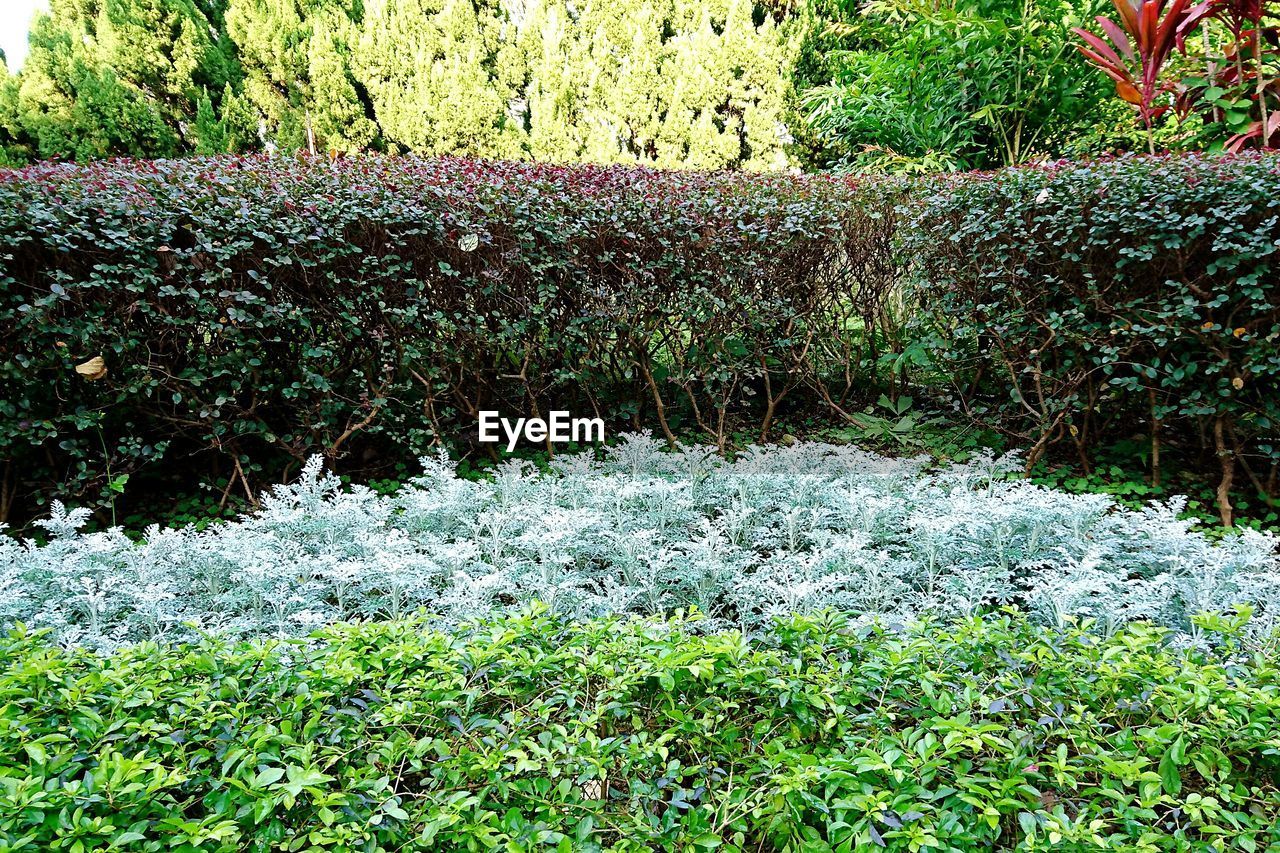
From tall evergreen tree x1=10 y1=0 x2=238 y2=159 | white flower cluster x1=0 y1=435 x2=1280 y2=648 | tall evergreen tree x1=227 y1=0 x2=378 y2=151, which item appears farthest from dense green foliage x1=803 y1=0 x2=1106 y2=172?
tall evergreen tree x1=10 y1=0 x2=238 y2=159

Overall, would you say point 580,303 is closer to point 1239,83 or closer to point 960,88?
point 1239,83

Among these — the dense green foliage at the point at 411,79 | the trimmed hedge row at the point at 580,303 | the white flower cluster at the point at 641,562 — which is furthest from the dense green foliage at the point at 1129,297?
the dense green foliage at the point at 411,79

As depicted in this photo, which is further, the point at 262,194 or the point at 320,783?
the point at 262,194

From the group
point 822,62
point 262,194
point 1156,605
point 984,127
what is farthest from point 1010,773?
point 822,62

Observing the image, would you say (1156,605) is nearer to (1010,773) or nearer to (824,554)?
(824,554)

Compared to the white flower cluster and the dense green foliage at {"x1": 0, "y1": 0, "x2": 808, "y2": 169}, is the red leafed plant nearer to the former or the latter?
the white flower cluster

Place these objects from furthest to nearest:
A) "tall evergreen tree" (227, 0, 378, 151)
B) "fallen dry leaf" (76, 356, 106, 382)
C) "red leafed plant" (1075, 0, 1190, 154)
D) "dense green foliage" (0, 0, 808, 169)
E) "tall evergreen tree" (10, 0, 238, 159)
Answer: "tall evergreen tree" (227, 0, 378, 151) < "dense green foliage" (0, 0, 808, 169) < "tall evergreen tree" (10, 0, 238, 159) < "red leafed plant" (1075, 0, 1190, 154) < "fallen dry leaf" (76, 356, 106, 382)

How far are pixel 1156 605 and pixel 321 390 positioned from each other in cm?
375

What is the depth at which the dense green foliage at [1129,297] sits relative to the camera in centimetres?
353

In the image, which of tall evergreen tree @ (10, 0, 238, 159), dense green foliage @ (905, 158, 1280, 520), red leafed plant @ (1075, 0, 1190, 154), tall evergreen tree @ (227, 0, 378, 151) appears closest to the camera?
dense green foliage @ (905, 158, 1280, 520)

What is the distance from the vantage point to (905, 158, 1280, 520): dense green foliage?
3.53m

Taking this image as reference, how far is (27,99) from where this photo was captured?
9273mm

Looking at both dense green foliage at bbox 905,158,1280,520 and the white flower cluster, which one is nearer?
the white flower cluster

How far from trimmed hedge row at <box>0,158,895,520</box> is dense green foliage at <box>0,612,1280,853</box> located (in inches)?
91.5
